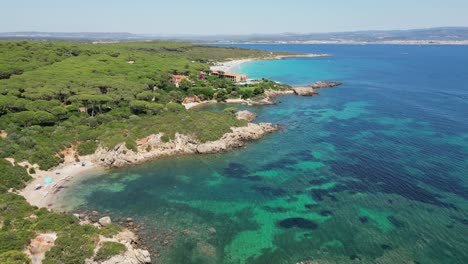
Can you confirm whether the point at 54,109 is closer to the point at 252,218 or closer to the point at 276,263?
the point at 252,218

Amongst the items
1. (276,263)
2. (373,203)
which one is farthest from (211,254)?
(373,203)

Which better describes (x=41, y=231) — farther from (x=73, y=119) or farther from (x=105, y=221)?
(x=73, y=119)

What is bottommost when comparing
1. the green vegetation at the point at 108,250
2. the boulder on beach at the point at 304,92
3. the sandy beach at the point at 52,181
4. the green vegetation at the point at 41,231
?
the sandy beach at the point at 52,181

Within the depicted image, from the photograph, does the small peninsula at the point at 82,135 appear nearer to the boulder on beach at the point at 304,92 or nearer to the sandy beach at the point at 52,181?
the sandy beach at the point at 52,181

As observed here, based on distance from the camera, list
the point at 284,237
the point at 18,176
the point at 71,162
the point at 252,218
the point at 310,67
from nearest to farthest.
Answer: the point at 284,237 → the point at 252,218 → the point at 18,176 → the point at 71,162 → the point at 310,67

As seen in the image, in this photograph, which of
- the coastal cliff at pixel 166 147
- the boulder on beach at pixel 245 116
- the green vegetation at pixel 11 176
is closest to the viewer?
the green vegetation at pixel 11 176

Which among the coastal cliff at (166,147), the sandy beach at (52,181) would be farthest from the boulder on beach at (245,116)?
the sandy beach at (52,181)

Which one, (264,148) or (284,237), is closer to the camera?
(284,237)
